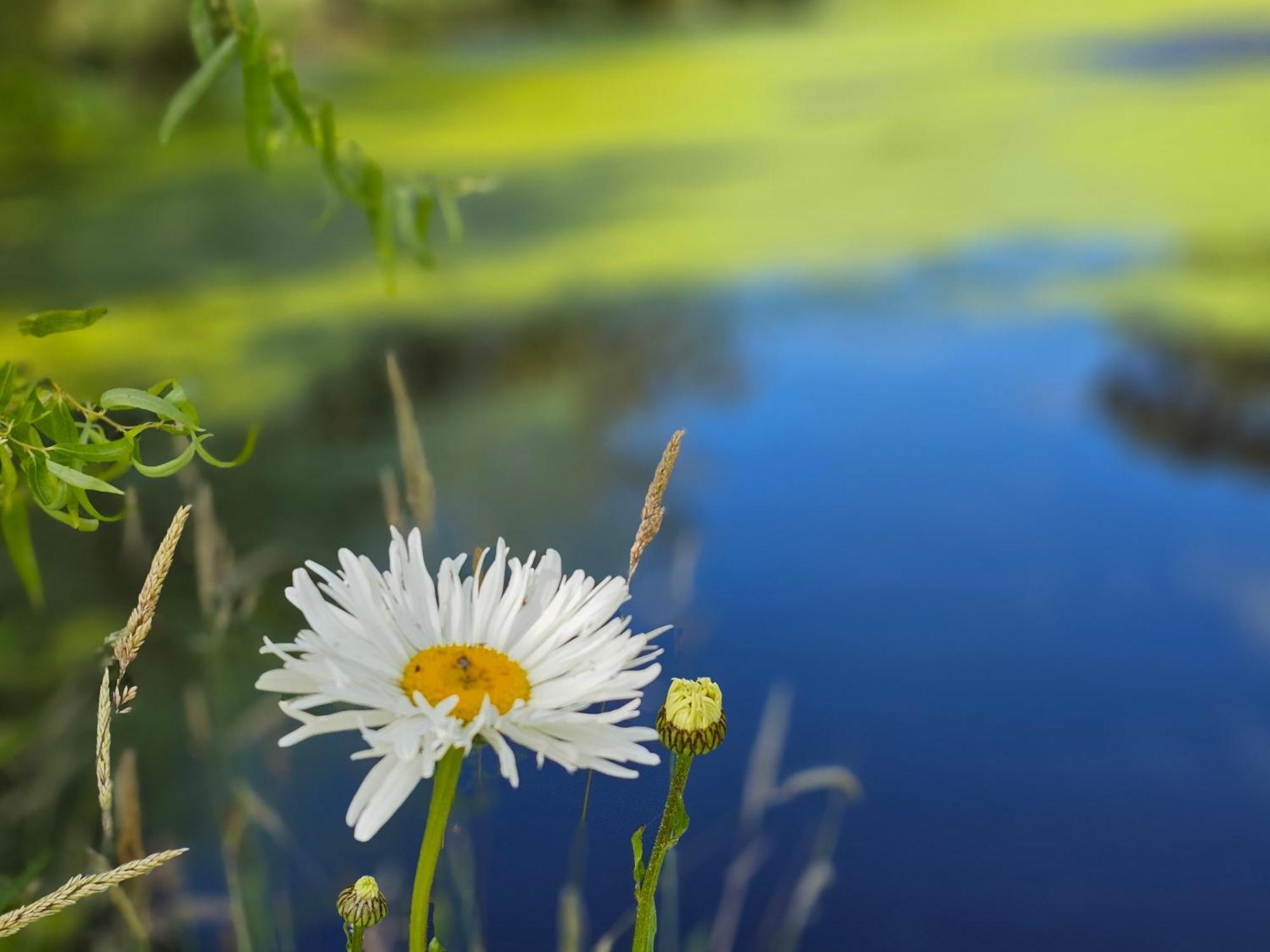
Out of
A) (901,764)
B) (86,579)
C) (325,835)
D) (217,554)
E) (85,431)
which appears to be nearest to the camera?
(85,431)

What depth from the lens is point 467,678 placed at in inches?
12.5

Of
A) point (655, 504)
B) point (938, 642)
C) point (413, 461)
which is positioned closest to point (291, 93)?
point (413, 461)

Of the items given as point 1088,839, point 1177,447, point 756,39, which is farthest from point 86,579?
point 756,39

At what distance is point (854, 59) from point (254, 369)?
7.00ft

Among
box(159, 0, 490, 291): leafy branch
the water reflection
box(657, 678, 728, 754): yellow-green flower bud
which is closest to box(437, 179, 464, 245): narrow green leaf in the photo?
box(159, 0, 490, 291): leafy branch

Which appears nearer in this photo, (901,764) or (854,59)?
(901,764)

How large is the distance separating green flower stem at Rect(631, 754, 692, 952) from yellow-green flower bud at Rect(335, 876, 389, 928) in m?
0.06

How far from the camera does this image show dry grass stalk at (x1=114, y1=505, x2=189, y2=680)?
31cm

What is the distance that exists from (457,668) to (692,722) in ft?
0.19

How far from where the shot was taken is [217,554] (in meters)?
0.69

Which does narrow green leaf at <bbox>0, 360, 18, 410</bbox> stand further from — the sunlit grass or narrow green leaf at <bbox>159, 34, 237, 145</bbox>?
the sunlit grass

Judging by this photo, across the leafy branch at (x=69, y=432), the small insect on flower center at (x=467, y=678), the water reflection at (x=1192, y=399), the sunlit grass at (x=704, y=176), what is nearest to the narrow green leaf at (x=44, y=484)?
the leafy branch at (x=69, y=432)

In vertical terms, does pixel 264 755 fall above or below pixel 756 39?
below

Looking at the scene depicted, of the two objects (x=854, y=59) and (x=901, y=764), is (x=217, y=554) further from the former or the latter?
(x=854, y=59)
